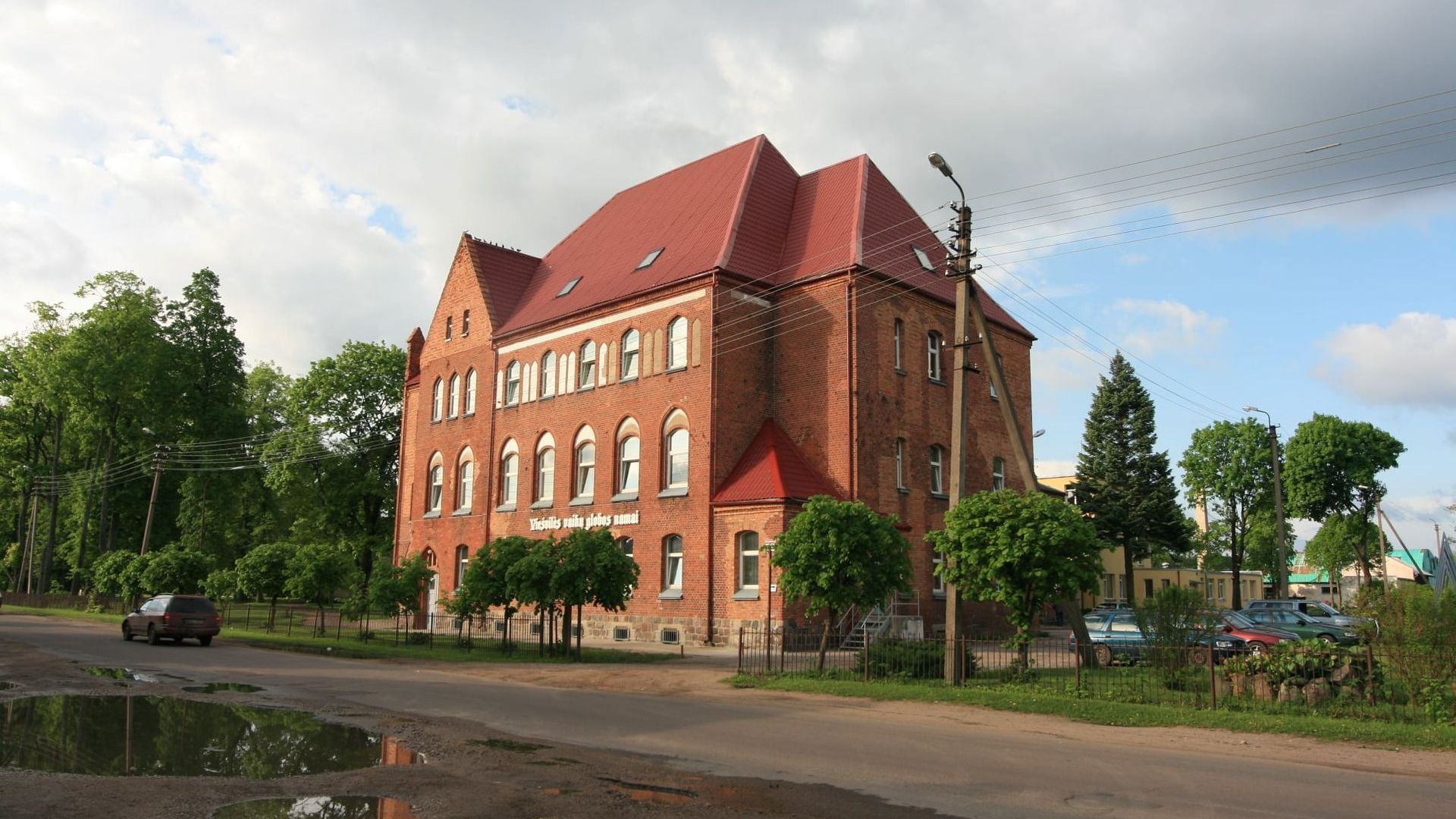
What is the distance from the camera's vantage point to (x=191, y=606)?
29.5m

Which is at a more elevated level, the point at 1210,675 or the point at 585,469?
the point at 585,469

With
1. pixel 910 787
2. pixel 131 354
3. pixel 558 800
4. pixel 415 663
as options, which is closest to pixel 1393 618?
pixel 910 787

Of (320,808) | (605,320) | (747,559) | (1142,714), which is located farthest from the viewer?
(605,320)

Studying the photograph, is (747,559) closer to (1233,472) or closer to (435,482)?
(435,482)

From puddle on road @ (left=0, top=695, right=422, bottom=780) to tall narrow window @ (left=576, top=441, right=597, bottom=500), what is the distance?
789 inches

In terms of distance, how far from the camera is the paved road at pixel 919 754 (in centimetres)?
881

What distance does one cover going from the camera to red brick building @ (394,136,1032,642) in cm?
2966

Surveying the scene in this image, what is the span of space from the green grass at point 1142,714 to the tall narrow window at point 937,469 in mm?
14852

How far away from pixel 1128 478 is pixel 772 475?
2670cm

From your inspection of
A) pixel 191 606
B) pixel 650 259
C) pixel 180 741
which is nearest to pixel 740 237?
pixel 650 259

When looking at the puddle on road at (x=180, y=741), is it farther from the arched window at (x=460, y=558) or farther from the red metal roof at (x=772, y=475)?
the arched window at (x=460, y=558)

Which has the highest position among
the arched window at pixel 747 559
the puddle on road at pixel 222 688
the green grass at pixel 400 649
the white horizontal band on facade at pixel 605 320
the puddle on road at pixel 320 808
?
the white horizontal band on facade at pixel 605 320

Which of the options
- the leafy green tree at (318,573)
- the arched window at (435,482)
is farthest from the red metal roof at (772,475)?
the arched window at (435,482)

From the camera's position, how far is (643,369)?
32875 mm
